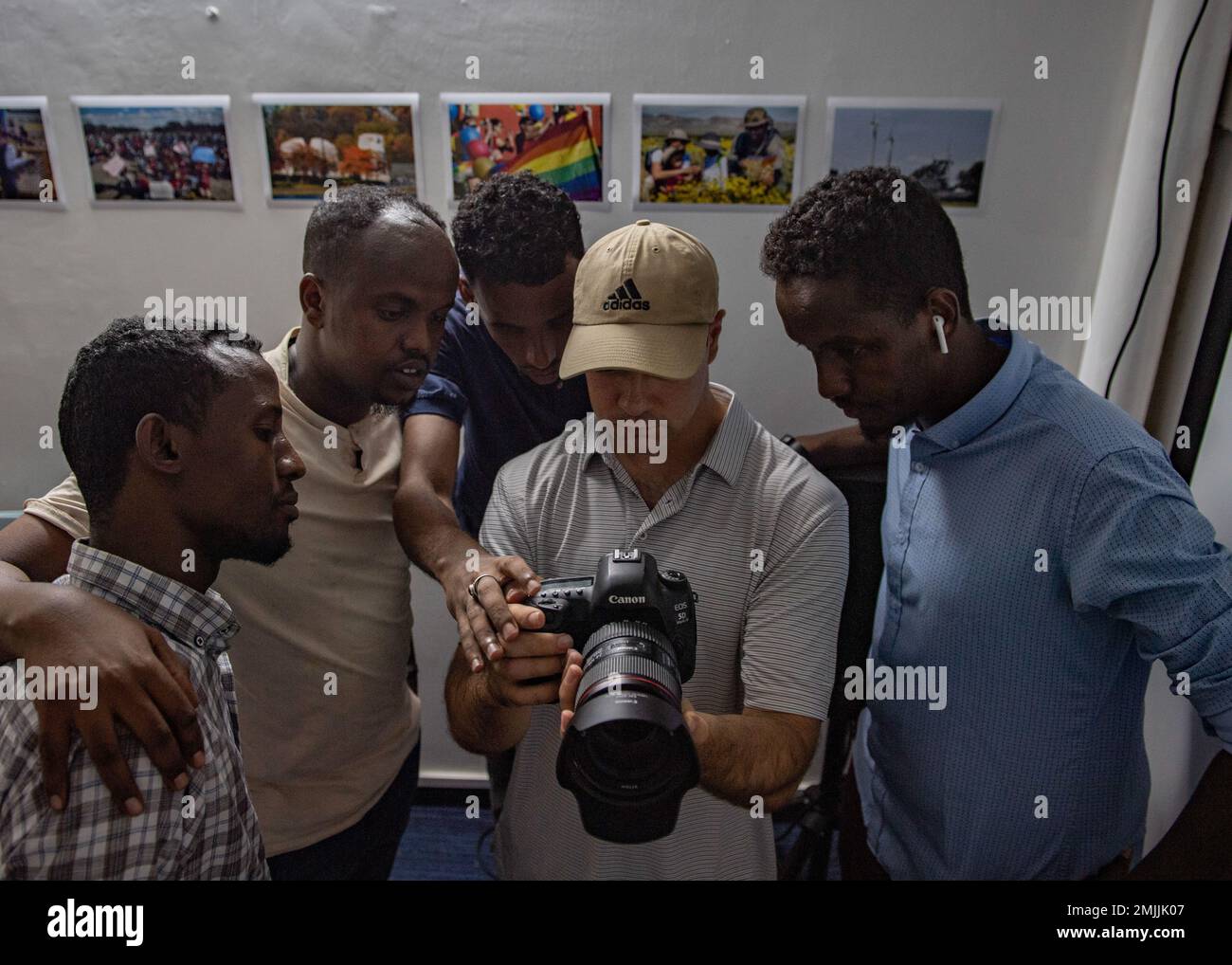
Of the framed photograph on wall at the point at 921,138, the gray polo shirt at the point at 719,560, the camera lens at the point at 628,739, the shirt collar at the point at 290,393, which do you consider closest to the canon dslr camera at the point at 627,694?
the camera lens at the point at 628,739

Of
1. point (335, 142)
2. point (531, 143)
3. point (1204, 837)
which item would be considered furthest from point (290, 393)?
point (1204, 837)

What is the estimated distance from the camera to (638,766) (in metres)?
0.77

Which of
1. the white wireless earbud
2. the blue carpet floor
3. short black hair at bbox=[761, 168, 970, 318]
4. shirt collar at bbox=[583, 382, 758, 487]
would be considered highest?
short black hair at bbox=[761, 168, 970, 318]

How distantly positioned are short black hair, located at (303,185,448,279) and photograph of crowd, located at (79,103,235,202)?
0.13 m

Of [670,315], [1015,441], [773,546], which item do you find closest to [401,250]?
[670,315]

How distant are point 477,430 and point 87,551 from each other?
469mm

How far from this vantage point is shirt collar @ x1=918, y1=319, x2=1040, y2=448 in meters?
0.90

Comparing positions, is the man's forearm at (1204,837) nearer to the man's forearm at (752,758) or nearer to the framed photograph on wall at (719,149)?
the man's forearm at (752,758)

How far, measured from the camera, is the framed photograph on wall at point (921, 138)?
3.06ft

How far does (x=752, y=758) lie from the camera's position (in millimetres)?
871

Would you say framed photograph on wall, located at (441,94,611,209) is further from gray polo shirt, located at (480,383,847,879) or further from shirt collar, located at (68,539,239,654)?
shirt collar, located at (68,539,239,654)

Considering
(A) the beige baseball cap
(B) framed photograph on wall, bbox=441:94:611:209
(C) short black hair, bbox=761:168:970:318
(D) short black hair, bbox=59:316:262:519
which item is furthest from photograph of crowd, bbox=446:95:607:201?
(D) short black hair, bbox=59:316:262:519

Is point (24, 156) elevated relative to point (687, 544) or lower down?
elevated

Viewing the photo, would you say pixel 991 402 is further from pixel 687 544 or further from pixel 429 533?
pixel 429 533
